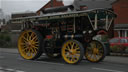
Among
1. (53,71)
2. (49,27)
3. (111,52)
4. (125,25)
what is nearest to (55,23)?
(49,27)

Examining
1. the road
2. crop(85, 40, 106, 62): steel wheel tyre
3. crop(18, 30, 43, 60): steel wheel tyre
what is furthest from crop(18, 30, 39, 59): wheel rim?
crop(85, 40, 106, 62): steel wheel tyre

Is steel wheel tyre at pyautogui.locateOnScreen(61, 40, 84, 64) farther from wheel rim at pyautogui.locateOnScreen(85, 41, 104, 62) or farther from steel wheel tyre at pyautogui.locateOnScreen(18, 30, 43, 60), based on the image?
steel wheel tyre at pyautogui.locateOnScreen(18, 30, 43, 60)

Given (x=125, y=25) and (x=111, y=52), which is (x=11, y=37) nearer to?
(x=125, y=25)

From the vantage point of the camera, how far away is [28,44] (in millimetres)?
13930

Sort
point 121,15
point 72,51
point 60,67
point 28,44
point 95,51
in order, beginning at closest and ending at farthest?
point 60,67, point 72,51, point 95,51, point 28,44, point 121,15

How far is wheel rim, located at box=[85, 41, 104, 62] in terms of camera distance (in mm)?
12945

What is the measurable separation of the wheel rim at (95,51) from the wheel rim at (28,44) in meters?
3.04

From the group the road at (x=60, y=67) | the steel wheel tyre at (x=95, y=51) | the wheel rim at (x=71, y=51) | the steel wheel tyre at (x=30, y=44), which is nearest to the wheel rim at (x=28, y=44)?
the steel wheel tyre at (x=30, y=44)

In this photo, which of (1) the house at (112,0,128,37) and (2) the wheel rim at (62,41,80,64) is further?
(1) the house at (112,0,128,37)

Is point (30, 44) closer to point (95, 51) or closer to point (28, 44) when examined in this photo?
point (28, 44)

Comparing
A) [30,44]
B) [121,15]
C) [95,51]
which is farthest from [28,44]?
[121,15]

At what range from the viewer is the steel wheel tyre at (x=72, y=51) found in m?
11.5

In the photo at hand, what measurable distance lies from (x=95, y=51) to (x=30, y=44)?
12.6ft

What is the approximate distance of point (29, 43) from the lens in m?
13.8
